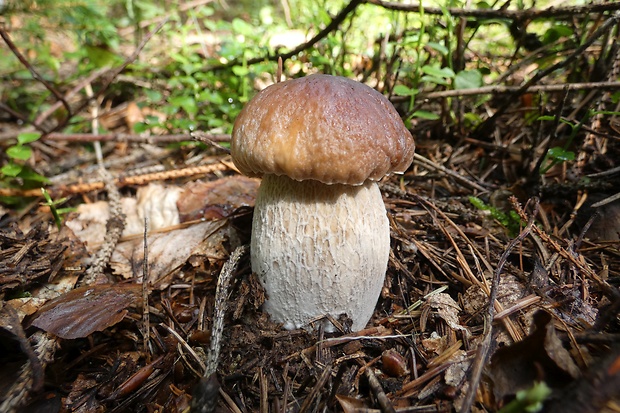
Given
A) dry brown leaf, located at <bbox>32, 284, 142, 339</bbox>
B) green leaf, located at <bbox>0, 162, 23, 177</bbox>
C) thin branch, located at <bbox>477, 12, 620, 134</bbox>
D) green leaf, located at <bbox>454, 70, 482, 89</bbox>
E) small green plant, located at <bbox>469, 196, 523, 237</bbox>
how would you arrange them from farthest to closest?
green leaf, located at <bbox>0, 162, 23, 177</bbox> < green leaf, located at <bbox>454, 70, 482, 89</bbox> < small green plant, located at <bbox>469, 196, 523, 237</bbox> < thin branch, located at <bbox>477, 12, 620, 134</bbox> < dry brown leaf, located at <bbox>32, 284, 142, 339</bbox>

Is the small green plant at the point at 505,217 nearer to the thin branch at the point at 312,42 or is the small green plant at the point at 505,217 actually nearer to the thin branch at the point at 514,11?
the thin branch at the point at 514,11

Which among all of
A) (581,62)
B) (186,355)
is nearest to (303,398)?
(186,355)

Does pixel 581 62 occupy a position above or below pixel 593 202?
above

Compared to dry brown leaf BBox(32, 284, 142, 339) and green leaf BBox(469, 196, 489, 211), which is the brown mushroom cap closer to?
green leaf BBox(469, 196, 489, 211)

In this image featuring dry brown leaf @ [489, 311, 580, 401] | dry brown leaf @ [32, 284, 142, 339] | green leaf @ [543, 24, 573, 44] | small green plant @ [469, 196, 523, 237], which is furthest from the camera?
green leaf @ [543, 24, 573, 44]

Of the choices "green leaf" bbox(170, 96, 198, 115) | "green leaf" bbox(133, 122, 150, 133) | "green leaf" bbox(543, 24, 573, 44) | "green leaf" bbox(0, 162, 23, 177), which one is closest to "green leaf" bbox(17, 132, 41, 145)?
"green leaf" bbox(0, 162, 23, 177)

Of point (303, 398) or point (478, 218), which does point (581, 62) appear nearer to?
point (478, 218)

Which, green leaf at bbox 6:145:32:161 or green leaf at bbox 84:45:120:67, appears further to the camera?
green leaf at bbox 84:45:120:67
